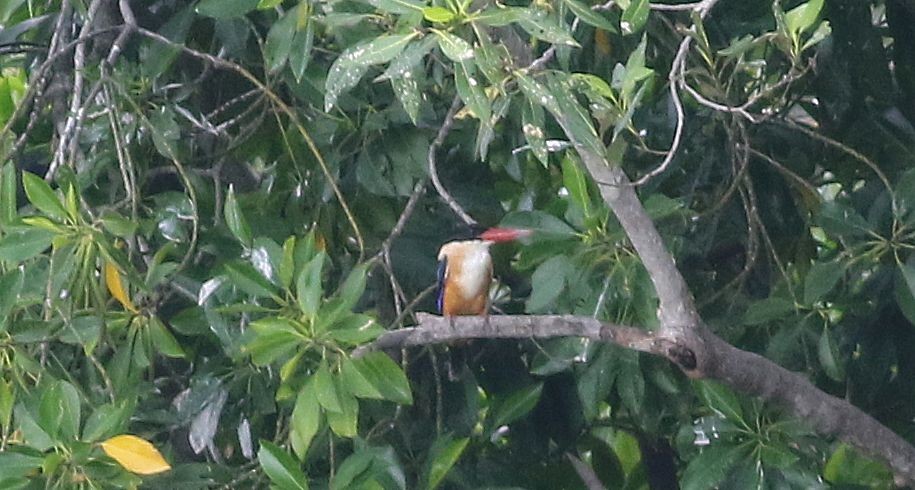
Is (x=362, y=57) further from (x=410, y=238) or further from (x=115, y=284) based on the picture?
(x=410, y=238)

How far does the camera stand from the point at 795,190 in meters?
2.92

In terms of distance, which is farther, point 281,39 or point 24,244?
point 281,39

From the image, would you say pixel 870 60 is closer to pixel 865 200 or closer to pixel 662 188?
pixel 865 200

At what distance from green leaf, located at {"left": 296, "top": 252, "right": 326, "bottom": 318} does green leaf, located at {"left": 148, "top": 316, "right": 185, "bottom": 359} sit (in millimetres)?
327

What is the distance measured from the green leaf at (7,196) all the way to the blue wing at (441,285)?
2.97 ft

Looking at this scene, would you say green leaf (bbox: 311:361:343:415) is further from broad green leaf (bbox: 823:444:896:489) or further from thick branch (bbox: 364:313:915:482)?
broad green leaf (bbox: 823:444:896:489)

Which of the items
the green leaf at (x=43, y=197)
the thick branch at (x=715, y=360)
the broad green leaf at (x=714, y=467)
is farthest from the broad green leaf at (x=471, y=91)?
the broad green leaf at (x=714, y=467)

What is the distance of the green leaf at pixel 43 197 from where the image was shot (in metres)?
2.07

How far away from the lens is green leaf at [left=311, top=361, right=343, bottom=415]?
1977 mm

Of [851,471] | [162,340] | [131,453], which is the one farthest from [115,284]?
[851,471]

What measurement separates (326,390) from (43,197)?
0.52 meters

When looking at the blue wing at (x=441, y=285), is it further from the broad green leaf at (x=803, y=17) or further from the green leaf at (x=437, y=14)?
the green leaf at (x=437, y=14)

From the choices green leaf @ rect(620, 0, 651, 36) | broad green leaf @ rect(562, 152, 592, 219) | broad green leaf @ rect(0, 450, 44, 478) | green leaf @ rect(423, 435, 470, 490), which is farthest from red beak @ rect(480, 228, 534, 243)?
broad green leaf @ rect(0, 450, 44, 478)

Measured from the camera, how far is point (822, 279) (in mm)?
2391
